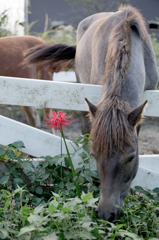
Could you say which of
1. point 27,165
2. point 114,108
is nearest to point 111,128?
point 114,108

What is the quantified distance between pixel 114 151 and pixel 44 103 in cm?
84

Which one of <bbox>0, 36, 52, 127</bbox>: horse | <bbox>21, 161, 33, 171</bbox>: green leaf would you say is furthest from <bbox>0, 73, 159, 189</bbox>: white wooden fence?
<bbox>0, 36, 52, 127</bbox>: horse

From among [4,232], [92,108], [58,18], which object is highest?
[58,18]

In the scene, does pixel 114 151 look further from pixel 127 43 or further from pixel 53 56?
pixel 53 56

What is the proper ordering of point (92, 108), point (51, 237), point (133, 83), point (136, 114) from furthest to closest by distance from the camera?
1. point (133, 83)
2. point (92, 108)
3. point (136, 114)
4. point (51, 237)

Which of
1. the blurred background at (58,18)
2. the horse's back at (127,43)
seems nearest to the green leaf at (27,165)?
the horse's back at (127,43)

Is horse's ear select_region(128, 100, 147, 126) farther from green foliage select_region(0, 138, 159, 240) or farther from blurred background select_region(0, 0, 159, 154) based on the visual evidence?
blurred background select_region(0, 0, 159, 154)

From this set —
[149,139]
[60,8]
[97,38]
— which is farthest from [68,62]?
[60,8]

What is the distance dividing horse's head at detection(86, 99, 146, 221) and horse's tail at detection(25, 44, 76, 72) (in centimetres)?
221

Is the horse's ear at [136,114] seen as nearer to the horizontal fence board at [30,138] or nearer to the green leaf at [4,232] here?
the horizontal fence board at [30,138]

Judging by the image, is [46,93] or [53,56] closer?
[46,93]

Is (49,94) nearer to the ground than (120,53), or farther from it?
nearer to the ground

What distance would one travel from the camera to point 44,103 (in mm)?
2652

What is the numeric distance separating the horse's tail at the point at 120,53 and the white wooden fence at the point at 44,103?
0.27 m
